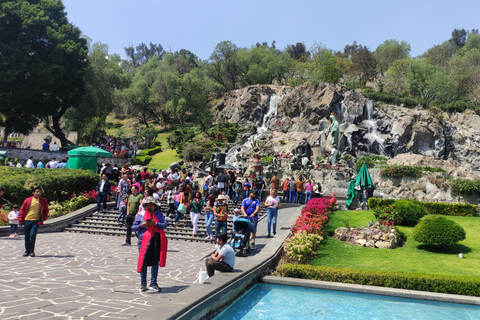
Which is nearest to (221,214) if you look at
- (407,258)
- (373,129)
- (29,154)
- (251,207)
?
(251,207)

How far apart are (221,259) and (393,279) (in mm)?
4394

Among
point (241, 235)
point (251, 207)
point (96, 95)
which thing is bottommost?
point (241, 235)

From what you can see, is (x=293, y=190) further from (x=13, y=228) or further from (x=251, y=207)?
(x=13, y=228)

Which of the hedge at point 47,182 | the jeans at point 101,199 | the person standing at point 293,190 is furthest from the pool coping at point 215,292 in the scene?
the hedge at point 47,182

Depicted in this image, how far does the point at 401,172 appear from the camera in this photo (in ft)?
85.9

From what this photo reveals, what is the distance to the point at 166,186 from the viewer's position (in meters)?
18.7

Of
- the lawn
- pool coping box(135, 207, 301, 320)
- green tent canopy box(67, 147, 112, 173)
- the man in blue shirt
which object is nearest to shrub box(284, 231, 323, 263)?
pool coping box(135, 207, 301, 320)

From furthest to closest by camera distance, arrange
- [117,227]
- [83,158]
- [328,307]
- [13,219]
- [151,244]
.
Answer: [83,158], [117,227], [13,219], [328,307], [151,244]

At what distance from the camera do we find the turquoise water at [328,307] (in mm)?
7270

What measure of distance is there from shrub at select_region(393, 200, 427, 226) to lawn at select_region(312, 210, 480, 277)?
3.20 ft

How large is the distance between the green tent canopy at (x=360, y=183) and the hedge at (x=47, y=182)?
1338cm

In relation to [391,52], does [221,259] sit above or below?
below

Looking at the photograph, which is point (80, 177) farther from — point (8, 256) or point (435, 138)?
point (435, 138)

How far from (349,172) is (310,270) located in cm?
1865
